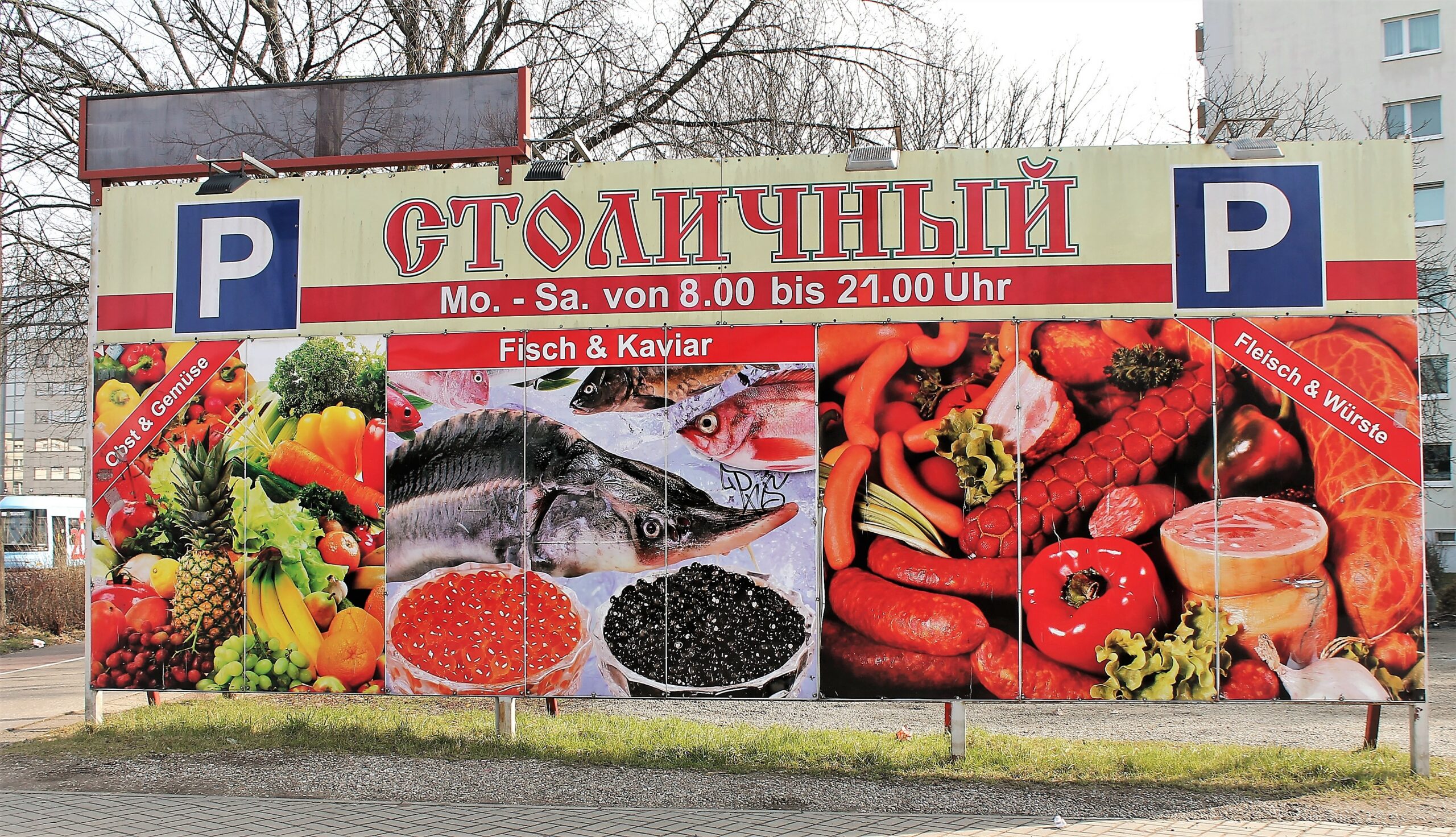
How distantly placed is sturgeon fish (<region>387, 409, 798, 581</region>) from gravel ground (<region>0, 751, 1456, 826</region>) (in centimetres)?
137

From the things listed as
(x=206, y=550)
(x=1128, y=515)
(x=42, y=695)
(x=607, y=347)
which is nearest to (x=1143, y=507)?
(x=1128, y=515)

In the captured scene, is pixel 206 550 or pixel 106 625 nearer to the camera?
pixel 206 550

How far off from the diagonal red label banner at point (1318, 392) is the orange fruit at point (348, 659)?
20.0 ft

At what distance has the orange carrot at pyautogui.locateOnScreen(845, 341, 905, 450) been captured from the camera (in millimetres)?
7383

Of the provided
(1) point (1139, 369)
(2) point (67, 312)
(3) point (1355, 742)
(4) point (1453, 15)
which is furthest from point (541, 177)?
(4) point (1453, 15)

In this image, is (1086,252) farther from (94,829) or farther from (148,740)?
(148,740)

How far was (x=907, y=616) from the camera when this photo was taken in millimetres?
7281

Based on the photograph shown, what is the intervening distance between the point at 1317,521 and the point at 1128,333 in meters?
1.69

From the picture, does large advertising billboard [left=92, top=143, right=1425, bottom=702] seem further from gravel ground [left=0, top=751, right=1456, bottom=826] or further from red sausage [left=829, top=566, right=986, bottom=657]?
gravel ground [left=0, top=751, right=1456, bottom=826]

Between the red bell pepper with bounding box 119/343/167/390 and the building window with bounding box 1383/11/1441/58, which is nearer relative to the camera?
the red bell pepper with bounding box 119/343/167/390

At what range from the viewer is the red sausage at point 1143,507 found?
718 cm

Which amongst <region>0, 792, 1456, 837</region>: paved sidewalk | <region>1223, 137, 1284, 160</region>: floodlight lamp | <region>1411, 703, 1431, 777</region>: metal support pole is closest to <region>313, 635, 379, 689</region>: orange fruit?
<region>0, 792, 1456, 837</region>: paved sidewalk

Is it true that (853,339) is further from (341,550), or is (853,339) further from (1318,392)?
(341,550)

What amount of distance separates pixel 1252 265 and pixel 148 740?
869 centimetres
